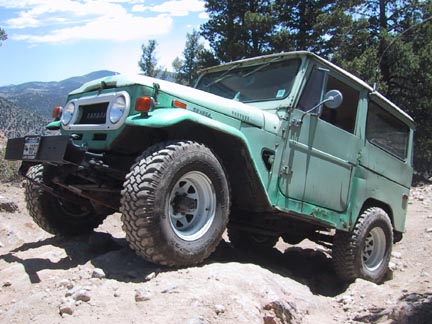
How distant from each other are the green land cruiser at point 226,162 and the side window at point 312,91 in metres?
0.01

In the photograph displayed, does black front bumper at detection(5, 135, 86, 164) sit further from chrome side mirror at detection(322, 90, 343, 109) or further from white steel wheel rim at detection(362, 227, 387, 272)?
white steel wheel rim at detection(362, 227, 387, 272)

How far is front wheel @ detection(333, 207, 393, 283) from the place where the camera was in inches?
209

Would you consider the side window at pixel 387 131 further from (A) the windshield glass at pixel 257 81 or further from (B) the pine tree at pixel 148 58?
(B) the pine tree at pixel 148 58

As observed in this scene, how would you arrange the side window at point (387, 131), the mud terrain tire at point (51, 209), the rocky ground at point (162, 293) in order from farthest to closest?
1. the side window at point (387, 131)
2. the mud terrain tire at point (51, 209)
3. the rocky ground at point (162, 293)

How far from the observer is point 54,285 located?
352cm

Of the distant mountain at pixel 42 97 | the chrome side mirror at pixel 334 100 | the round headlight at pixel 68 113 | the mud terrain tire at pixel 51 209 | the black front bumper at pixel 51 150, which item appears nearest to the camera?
the black front bumper at pixel 51 150

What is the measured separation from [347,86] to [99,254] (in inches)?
130

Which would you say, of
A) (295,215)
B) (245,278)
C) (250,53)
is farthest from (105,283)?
(250,53)

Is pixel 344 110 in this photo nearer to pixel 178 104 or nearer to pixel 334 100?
pixel 334 100

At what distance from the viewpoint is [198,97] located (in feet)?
13.0

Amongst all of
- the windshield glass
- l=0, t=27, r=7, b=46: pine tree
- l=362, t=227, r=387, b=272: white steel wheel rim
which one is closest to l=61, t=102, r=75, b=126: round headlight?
the windshield glass

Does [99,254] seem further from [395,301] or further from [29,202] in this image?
[395,301]

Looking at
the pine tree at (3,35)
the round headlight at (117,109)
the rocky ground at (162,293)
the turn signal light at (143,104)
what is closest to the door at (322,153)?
the rocky ground at (162,293)

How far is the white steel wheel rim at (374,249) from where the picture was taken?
578cm
